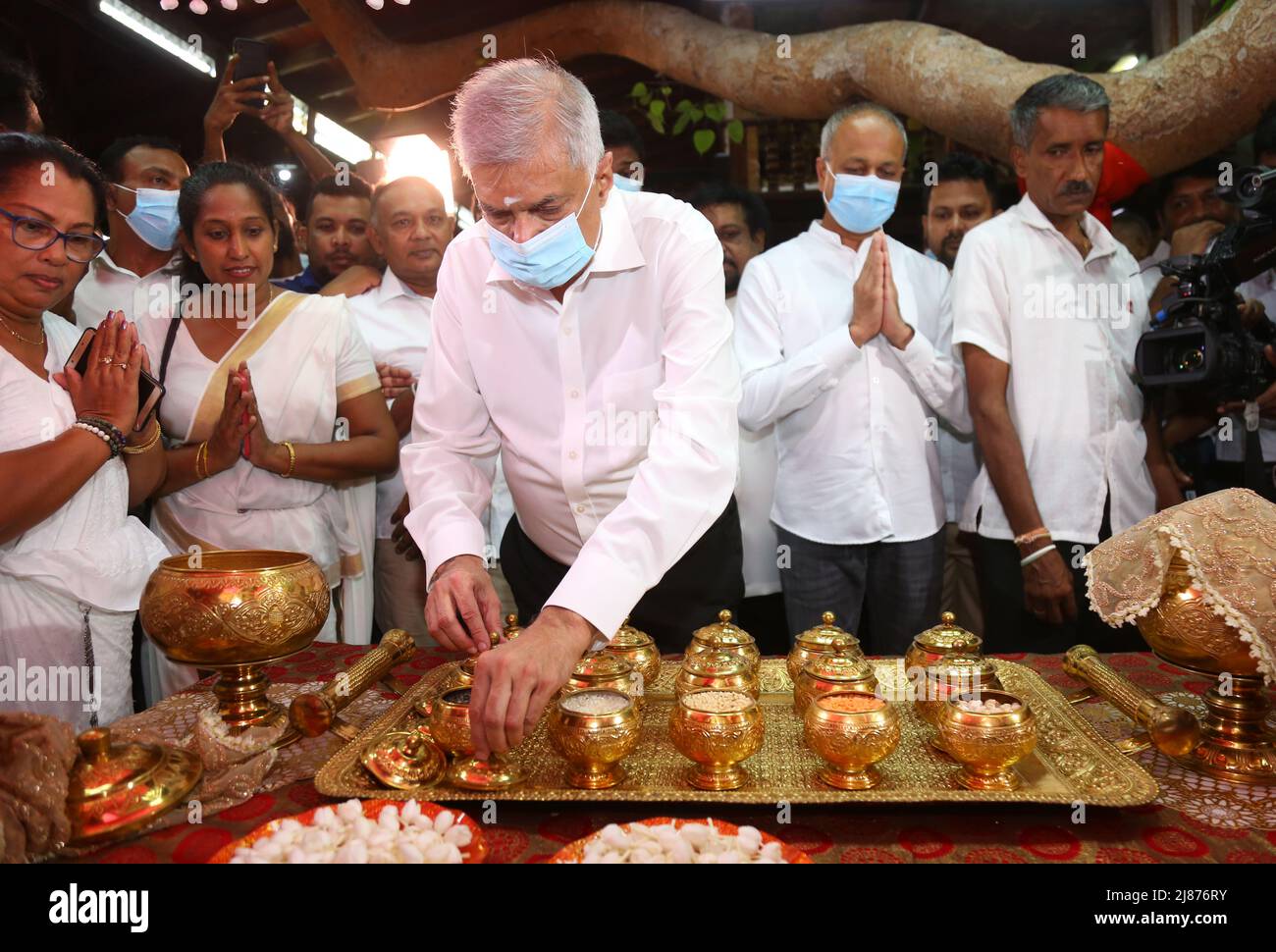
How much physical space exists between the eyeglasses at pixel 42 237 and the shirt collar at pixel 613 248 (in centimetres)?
92

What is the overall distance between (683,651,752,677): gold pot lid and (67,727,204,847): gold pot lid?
2.53ft

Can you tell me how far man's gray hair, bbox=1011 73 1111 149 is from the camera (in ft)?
8.54

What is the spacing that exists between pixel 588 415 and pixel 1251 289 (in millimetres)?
A: 2401

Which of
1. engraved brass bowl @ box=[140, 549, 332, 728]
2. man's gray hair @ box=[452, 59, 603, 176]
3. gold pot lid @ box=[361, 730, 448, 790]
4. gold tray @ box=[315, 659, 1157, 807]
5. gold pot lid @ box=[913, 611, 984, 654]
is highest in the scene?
man's gray hair @ box=[452, 59, 603, 176]

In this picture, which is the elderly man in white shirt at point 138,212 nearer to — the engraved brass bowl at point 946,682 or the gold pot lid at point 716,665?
the gold pot lid at point 716,665

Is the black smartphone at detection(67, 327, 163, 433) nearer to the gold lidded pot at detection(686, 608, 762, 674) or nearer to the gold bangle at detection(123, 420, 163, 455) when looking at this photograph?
the gold bangle at detection(123, 420, 163, 455)

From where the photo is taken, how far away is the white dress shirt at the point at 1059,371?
2.62 meters

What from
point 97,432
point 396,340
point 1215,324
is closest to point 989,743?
point 1215,324

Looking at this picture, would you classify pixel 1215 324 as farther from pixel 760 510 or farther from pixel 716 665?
pixel 716 665

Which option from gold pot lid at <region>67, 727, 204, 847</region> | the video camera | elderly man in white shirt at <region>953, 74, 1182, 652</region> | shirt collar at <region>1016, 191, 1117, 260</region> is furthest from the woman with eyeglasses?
the video camera

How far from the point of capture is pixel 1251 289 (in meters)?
2.96

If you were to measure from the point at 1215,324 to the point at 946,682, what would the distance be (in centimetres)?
163

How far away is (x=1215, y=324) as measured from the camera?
2.43 metres

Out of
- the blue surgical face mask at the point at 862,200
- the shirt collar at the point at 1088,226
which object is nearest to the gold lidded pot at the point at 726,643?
the blue surgical face mask at the point at 862,200
